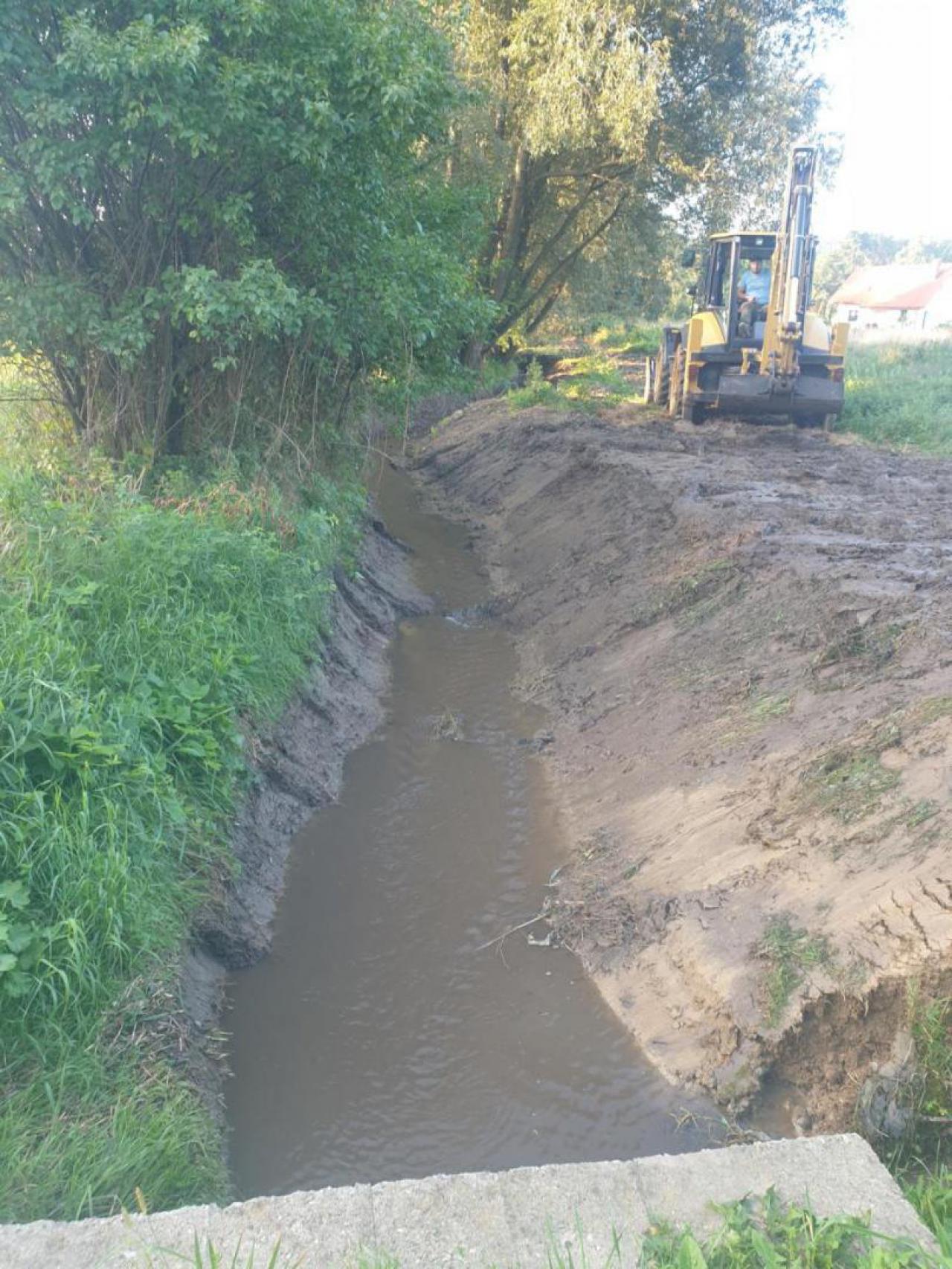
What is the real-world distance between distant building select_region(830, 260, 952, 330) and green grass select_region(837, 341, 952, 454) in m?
40.3

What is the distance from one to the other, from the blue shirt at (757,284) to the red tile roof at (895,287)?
5563cm

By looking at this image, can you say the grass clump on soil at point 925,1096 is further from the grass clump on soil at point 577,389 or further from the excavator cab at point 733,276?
the grass clump on soil at point 577,389

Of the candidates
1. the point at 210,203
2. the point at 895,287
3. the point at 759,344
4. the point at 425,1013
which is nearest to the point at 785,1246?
the point at 425,1013

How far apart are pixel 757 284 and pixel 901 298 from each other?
57629mm

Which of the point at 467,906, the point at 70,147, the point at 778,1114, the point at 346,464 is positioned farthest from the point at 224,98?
the point at 778,1114

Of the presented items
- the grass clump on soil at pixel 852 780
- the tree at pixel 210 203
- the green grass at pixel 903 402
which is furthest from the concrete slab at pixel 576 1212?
the green grass at pixel 903 402

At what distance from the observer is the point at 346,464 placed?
39.4 ft

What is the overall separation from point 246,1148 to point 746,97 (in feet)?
66.7

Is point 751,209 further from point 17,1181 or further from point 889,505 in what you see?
point 17,1181

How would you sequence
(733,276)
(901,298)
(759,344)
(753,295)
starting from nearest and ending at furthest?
(733,276) < (759,344) < (753,295) < (901,298)

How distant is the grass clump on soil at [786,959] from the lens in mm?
4680

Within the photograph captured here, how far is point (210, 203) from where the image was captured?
339 inches

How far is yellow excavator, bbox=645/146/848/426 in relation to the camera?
50.9 ft

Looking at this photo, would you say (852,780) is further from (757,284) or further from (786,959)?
(757,284)
